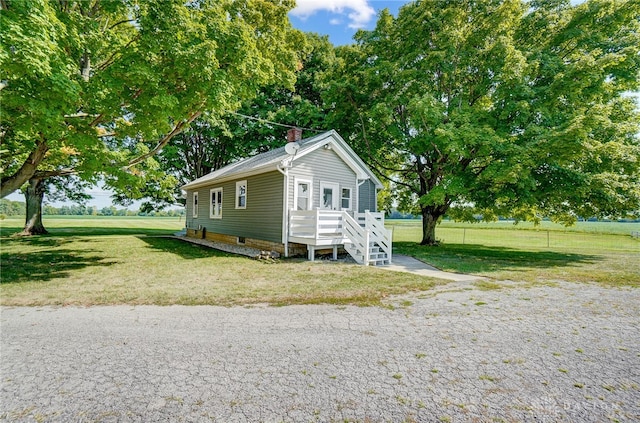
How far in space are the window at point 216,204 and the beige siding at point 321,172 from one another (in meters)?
7.18

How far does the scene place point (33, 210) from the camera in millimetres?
20531

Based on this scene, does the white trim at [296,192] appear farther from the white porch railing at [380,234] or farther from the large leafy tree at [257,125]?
the large leafy tree at [257,125]

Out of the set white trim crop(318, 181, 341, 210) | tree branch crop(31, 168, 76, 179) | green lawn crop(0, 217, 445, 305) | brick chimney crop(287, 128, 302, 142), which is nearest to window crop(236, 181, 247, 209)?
brick chimney crop(287, 128, 302, 142)

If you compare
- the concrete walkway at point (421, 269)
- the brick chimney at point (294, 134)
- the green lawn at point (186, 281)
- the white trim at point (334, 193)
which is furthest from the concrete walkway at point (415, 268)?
the brick chimney at point (294, 134)

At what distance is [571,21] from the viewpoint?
14.4 metres

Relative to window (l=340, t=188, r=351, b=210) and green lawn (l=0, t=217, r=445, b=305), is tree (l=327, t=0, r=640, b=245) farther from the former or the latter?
green lawn (l=0, t=217, r=445, b=305)

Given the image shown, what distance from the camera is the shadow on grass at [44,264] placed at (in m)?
8.22

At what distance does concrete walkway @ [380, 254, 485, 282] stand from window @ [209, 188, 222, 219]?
35.6ft

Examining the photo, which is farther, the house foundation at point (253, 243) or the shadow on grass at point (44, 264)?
the house foundation at point (253, 243)

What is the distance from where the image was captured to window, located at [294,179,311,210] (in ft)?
42.7

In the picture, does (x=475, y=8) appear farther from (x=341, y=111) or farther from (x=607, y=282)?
(x=607, y=282)

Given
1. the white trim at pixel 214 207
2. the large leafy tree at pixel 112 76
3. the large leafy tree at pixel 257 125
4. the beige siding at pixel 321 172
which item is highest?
the large leafy tree at pixel 257 125

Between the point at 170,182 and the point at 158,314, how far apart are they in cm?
998

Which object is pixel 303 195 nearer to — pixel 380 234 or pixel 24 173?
pixel 380 234
